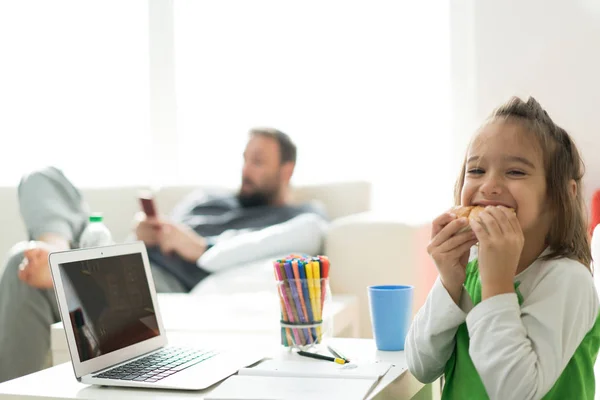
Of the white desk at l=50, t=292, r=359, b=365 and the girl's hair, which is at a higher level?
the girl's hair

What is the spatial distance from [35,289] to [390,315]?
1.30m

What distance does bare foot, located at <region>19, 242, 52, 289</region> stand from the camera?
2188 mm

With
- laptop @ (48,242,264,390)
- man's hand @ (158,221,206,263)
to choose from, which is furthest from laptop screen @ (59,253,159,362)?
man's hand @ (158,221,206,263)

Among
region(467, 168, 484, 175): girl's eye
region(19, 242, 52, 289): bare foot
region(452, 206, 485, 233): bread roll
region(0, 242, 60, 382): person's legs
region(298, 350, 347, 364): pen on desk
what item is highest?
region(467, 168, 484, 175): girl's eye

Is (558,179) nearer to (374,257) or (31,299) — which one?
(374,257)

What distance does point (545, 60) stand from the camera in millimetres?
2832

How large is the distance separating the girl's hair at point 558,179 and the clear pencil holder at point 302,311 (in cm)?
41

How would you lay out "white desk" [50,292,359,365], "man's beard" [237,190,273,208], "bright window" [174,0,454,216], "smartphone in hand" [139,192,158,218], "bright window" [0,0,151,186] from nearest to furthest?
"white desk" [50,292,359,365] → "smartphone in hand" [139,192,158,218] → "man's beard" [237,190,273,208] → "bright window" [174,0,454,216] → "bright window" [0,0,151,186]

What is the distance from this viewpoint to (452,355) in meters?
1.18

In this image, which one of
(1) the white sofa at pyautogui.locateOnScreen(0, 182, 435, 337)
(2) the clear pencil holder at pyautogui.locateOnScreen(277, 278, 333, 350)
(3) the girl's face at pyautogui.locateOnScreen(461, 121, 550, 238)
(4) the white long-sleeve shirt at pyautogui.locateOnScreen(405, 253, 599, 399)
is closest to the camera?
(4) the white long-sleeve shirt at pyautogui.locateOnScreen(405, 253, 599, 399)

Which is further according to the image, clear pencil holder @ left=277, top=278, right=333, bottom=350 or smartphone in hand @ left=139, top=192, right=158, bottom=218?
smartphone in hand @ left=139, top=192, right=158, bottom=218

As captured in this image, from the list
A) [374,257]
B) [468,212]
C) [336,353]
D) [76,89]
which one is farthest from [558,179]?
[76,89]

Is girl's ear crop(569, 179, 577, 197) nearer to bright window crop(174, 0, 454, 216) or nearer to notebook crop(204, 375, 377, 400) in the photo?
notebook crop(204, 375, 377, 400)

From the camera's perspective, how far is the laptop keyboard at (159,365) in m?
1.17
